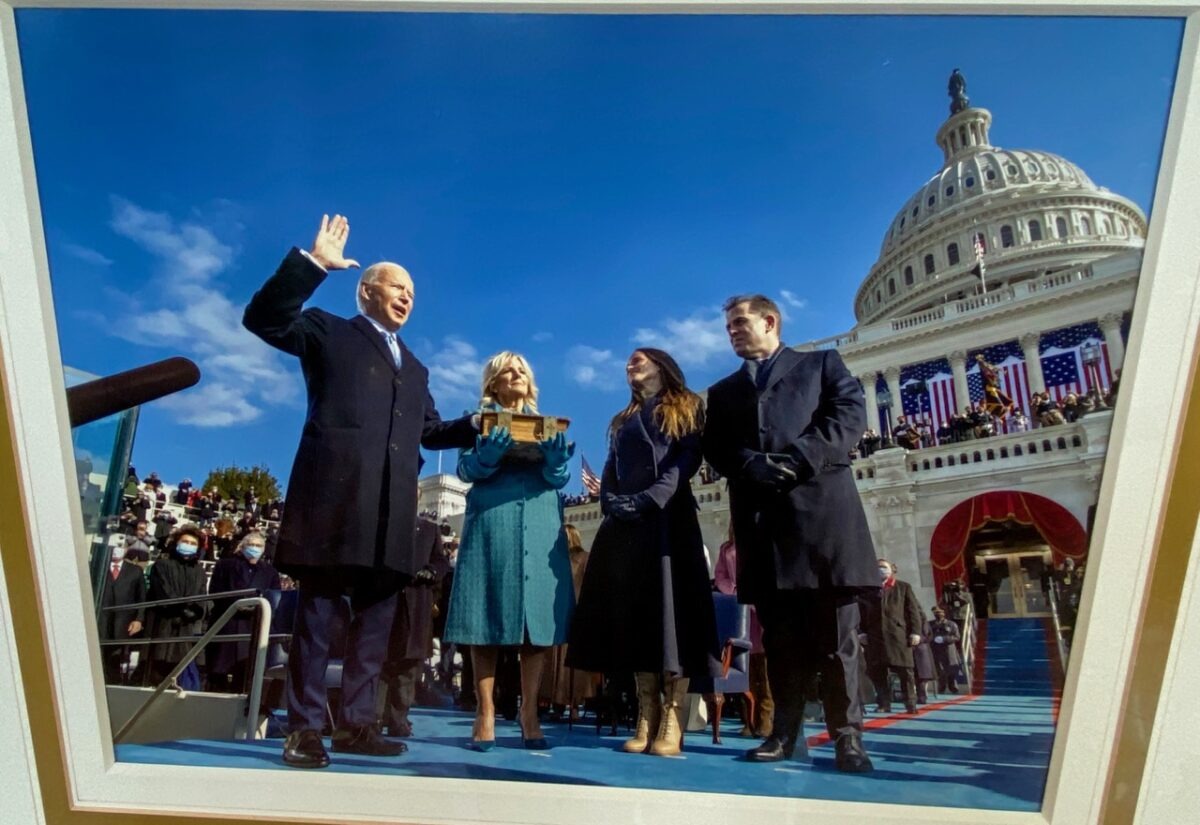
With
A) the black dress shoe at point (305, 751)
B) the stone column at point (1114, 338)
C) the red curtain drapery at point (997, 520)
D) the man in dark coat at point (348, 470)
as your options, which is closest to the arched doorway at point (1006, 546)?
the red curtain drapery at point (997, 520)

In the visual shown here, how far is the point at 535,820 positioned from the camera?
334 centimetres

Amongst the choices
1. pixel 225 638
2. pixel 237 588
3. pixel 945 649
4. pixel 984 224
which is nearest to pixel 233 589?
pixel 237 588

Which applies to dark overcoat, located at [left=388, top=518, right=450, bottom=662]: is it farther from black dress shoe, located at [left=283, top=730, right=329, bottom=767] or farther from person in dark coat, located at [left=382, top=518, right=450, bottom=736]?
black dress shoe, located at [left=283, top=730, right=329, bottom=767]

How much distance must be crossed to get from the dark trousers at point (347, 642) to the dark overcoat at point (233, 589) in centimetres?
34

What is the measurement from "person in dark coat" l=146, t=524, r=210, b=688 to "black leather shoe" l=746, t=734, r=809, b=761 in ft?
8.71

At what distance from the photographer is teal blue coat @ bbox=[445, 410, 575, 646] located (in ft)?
11.3

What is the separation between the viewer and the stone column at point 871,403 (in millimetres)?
3555

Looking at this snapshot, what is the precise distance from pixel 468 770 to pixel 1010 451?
2647 mm

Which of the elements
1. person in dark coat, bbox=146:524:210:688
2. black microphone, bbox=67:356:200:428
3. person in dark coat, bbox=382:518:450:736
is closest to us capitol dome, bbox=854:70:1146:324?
person in dark coat, bbox=382:518:450:736

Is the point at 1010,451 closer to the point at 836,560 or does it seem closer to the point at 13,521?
the point at 836,560

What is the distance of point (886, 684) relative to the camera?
10.8ft

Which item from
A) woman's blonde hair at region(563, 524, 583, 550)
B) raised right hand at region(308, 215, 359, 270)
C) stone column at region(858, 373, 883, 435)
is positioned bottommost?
woman's blonde hair at region(563, 524, 583, 550)

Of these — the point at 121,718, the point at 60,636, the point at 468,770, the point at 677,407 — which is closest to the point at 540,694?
the point at 468,770

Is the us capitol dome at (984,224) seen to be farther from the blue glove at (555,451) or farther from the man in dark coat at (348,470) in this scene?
the man in dark coat at (348,470)
